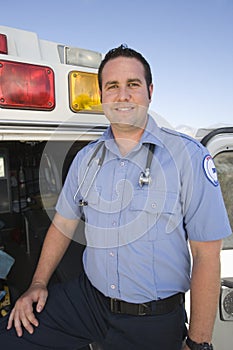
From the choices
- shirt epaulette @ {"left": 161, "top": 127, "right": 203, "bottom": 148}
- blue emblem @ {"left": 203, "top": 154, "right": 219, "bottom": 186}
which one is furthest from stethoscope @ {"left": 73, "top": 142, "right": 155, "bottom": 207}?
blue emblem @ {"left": 203, "top": 154, "right": 219, "bottom": 186}

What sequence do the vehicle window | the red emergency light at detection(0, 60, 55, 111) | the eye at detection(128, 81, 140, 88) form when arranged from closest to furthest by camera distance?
the red emergency light at detection(0, 60, 55, 111), the eye at detection(128, 81, 140, 88), the vehicle window

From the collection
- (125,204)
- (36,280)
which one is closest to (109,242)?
(125,204)

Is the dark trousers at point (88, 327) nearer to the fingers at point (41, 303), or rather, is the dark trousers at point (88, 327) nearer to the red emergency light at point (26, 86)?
the fingers at point (41, 303)

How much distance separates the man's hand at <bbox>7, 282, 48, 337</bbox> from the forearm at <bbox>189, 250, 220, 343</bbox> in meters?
0.70

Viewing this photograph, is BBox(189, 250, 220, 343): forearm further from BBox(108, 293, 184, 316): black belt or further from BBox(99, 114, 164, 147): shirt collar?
BBox(99, 114, 164, 147): shirt collar

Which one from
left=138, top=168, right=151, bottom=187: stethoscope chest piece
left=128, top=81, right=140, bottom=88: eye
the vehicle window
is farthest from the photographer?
the vehicle window

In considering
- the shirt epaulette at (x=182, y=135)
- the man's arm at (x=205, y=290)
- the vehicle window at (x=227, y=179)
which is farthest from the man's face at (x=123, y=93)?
the man's arm at (x=205, y=290)

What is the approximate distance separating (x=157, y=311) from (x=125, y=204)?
0.44 m

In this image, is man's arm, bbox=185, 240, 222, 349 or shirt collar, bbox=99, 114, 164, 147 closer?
man's arm, bbox=185, 240, 222, 349

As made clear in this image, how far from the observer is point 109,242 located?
4.47ft

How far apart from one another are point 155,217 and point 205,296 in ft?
1.13

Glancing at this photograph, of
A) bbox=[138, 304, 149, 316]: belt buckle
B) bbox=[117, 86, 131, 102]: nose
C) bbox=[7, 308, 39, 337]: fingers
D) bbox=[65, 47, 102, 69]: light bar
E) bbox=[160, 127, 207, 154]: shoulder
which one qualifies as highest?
bbox=[65, 47, 102, 69]: light bar

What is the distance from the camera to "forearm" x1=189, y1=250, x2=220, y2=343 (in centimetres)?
123

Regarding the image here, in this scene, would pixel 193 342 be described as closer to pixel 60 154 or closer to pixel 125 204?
pixel 125 204
